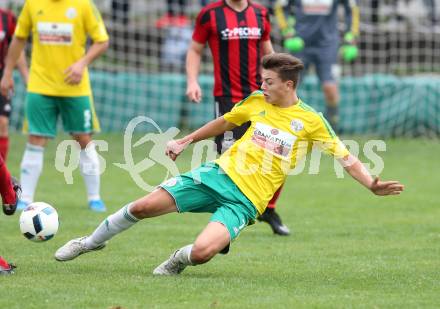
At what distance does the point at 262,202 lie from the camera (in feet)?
21.5

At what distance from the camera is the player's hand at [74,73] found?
9359 millimetres

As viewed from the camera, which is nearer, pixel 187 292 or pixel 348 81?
pixel 187 292

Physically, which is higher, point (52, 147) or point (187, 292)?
point (187, 292)

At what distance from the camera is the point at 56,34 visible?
31.4 ft

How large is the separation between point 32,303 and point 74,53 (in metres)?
4.53

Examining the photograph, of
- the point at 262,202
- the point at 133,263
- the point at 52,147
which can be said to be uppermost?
the point at 262,202

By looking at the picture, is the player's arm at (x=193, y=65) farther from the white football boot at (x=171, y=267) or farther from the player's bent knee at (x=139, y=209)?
the white football boot at (x=171, y=267)

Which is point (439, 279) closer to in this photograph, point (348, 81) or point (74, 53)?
point (74, 53)

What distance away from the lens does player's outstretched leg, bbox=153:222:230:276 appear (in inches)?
243

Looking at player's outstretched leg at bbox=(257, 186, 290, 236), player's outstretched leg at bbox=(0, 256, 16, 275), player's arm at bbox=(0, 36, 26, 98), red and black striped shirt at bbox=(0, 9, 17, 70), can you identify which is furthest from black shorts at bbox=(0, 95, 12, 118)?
player's outstretched leg at bbox=(0, 256, 16, 275)

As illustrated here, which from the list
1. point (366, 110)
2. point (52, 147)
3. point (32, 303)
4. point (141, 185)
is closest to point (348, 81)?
point (366, 110)

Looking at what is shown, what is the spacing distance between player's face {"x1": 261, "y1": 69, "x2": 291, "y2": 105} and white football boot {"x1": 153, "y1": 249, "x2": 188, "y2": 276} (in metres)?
1.17

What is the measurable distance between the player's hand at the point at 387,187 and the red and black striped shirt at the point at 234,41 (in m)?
2.74

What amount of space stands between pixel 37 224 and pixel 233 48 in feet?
9.21
